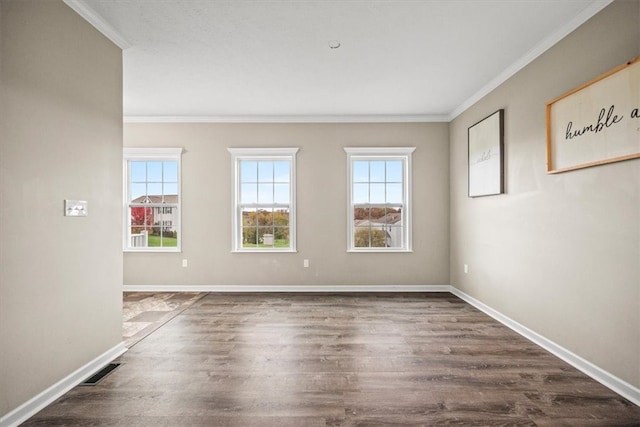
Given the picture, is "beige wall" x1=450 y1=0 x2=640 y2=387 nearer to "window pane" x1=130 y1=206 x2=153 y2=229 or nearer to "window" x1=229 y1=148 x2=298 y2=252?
"window" x1=229 y1=148 x2=298 y2=252

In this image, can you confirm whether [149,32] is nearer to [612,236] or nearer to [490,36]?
[490,36]

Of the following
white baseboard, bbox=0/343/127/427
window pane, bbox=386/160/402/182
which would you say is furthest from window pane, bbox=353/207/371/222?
white baseboard, bbox=0/343/127/427

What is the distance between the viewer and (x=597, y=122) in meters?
2.42

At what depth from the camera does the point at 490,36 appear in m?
2.94

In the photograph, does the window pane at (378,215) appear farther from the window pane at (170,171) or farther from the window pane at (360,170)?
the window pane at (170,171)

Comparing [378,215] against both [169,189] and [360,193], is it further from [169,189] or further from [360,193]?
[169,189]

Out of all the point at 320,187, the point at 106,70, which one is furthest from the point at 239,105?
the point at 106,70

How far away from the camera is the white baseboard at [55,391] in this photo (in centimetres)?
194

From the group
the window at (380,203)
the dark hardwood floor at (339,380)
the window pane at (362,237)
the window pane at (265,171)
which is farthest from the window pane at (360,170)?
the dark hardwood floor at (339,380)

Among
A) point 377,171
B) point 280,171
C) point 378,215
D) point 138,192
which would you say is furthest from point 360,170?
point 138,192

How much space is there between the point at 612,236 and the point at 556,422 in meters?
1.32

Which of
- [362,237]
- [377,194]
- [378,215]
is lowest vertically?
[362,237]

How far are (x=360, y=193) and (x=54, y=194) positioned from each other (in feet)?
13.0

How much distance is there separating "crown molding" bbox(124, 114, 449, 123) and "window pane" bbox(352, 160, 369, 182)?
2.16ft
